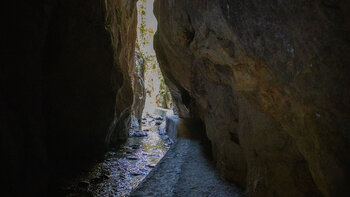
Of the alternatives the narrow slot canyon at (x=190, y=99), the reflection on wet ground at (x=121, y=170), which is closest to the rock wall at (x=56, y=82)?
the narrow slot canyon at (x=190, y=99)

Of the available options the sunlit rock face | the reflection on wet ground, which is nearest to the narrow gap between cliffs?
the reflection on wet ground

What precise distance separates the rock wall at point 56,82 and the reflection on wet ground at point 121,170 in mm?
676

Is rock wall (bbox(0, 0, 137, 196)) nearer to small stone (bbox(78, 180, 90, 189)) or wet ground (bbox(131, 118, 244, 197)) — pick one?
small stone (bbox(78, 180, 90, 189))

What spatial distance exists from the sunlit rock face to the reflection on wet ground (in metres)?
3.27

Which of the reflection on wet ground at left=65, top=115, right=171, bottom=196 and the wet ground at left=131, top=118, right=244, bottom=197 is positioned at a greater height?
the wet ground at left=131, top=118, right=244, bottom=197

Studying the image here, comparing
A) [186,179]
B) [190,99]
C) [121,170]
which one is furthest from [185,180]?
[190,99]

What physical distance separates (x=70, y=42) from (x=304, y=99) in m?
5.44

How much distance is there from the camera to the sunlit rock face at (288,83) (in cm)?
141

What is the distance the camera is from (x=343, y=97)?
4.50ft

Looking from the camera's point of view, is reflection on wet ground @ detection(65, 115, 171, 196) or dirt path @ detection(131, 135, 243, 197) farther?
reflection on wet ground @ detection(65, 115, 171, 196)

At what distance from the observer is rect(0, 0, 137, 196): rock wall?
157 inches

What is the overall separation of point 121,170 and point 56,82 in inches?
117

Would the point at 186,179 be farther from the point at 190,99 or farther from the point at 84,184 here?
the point at 190,99

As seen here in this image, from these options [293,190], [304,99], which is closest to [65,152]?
[293,190]
